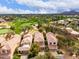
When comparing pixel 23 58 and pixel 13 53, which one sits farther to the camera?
pixel 13 53

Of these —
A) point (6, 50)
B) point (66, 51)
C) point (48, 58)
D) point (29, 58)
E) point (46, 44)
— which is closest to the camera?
point (48, 58)

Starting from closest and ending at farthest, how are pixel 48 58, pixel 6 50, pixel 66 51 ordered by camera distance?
pixel 48 58, pixel 6 50, pixel 66 51

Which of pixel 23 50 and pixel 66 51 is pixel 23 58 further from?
pixel 66 51

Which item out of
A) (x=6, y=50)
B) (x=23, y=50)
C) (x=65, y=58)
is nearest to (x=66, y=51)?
(x=65, y=58)

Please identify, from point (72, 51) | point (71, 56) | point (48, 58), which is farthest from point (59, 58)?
point (72, 51)

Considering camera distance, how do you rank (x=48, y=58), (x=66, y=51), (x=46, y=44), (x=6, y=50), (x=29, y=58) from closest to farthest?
(x=48, y=58), (x=29, y=58), (x=6, y=50), (x=66, y=51), (x=46, y=44)

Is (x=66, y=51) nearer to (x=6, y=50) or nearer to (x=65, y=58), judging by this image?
(x=65, y=58)

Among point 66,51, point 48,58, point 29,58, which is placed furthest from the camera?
point 66,51

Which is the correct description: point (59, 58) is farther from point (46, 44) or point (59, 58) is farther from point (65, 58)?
point (46, 44)

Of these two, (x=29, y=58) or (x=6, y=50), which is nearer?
(x=29, y=58)
